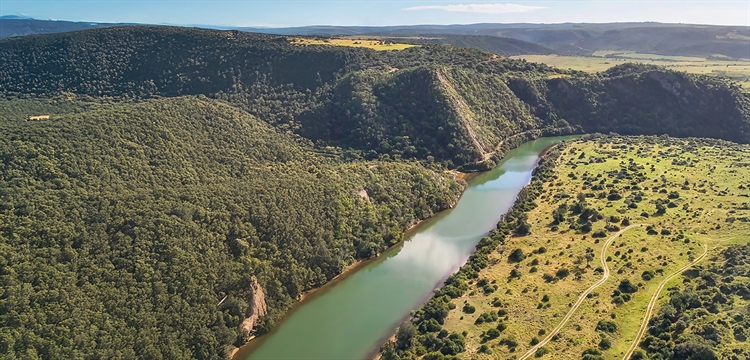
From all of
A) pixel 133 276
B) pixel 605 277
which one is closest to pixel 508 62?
pixel 605 277

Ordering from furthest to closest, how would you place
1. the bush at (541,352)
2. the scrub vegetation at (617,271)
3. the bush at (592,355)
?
the scrub vegetation at (617,271), the bush at (541,352), the bush at (592,355)

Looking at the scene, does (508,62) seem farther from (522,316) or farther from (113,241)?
(113,241)

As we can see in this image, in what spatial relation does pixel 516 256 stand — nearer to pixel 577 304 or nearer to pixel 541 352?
pixel 577 304

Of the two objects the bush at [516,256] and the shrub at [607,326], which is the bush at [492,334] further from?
the bush at [516,256]

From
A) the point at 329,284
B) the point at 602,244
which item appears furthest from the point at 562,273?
the point at 329,284

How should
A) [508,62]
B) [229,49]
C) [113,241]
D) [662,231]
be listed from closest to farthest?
[113,241] → [662,231] → [229,49] → [508,62]

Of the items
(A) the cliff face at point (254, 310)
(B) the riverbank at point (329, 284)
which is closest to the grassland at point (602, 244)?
(B) the riverbank at point (329, 284)
